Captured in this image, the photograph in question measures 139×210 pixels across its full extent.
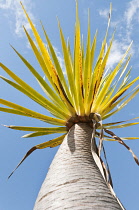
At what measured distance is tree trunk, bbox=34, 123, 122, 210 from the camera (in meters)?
0.98

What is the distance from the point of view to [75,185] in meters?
1.10

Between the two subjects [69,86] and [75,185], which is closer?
[75,185]

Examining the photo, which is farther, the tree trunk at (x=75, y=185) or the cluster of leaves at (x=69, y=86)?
the cluster of leaves at (x=69, y=86)

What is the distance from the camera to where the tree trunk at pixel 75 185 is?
3.22 feet

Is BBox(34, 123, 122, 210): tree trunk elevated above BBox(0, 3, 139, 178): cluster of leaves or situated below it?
below

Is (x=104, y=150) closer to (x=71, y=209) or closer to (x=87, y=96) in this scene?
(x=87, y=96)

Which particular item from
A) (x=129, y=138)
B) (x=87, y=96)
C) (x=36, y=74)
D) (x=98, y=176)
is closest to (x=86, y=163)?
(x=98, y=176)

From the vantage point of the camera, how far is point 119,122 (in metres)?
2.20

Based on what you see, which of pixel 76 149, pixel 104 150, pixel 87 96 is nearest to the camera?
pixel 76 149

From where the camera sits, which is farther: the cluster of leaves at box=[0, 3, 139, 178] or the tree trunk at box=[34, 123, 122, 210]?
the cluster of leaves at box=[0, 3, 139, 178]

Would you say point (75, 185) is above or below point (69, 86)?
below

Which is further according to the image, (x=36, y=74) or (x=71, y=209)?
(x=36, y=74)

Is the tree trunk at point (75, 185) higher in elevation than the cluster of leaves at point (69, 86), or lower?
lower

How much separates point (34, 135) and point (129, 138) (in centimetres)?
92
